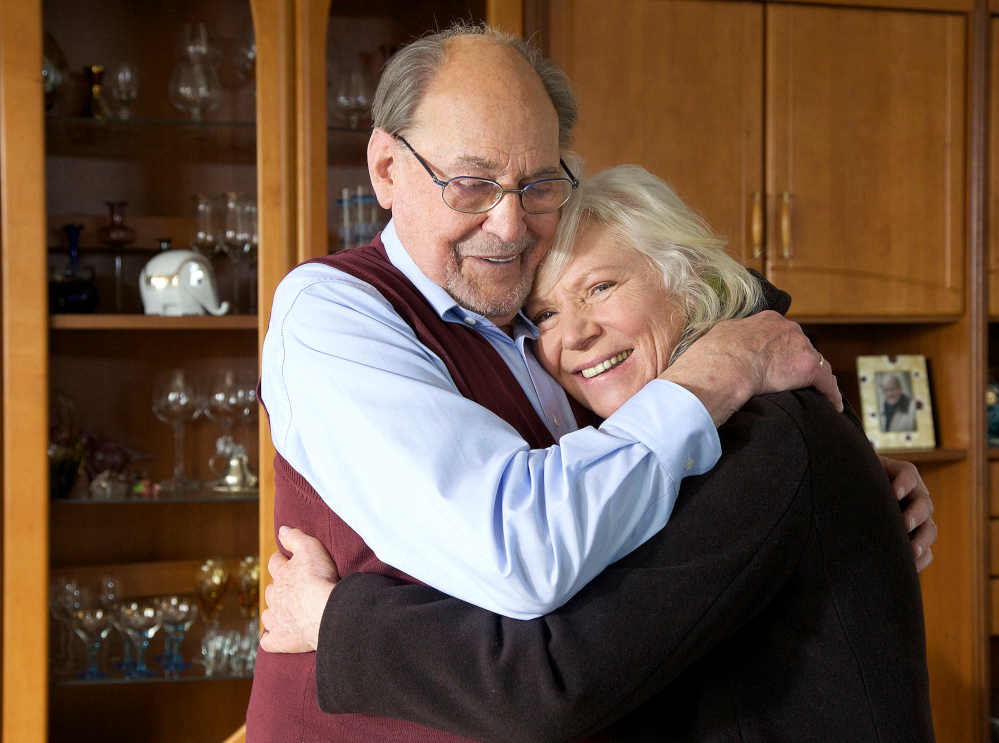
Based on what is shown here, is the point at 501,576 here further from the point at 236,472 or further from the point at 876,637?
the point at 236,472

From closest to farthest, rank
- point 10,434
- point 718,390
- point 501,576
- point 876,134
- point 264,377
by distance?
point 501,576 → point 718,390 → point 264,377 → point 10,434 → point 876,134

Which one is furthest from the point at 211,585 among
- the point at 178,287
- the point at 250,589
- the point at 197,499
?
the point at 178,287

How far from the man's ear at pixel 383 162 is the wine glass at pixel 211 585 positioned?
1269mm

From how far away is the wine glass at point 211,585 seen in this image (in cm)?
207

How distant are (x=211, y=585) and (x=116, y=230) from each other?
0.93 m

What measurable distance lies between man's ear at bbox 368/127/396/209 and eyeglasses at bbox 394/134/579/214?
34mm

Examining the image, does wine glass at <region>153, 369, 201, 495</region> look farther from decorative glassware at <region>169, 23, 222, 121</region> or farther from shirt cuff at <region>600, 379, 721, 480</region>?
shirt cuff at <region>600, 379, 721, 480</region>

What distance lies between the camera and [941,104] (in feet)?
7.48

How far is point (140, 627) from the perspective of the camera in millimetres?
2039

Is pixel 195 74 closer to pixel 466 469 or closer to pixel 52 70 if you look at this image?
pixel 52 70

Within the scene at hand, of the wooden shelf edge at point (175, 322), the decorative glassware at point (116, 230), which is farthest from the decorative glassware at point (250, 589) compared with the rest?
the decorative glassware at point (116, 230)

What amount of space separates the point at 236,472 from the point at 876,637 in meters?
Result: 1.62

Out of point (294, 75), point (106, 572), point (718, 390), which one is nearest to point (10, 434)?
point (106, 572)

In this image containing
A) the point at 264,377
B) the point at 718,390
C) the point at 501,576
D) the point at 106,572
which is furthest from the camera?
the point at 106,572
